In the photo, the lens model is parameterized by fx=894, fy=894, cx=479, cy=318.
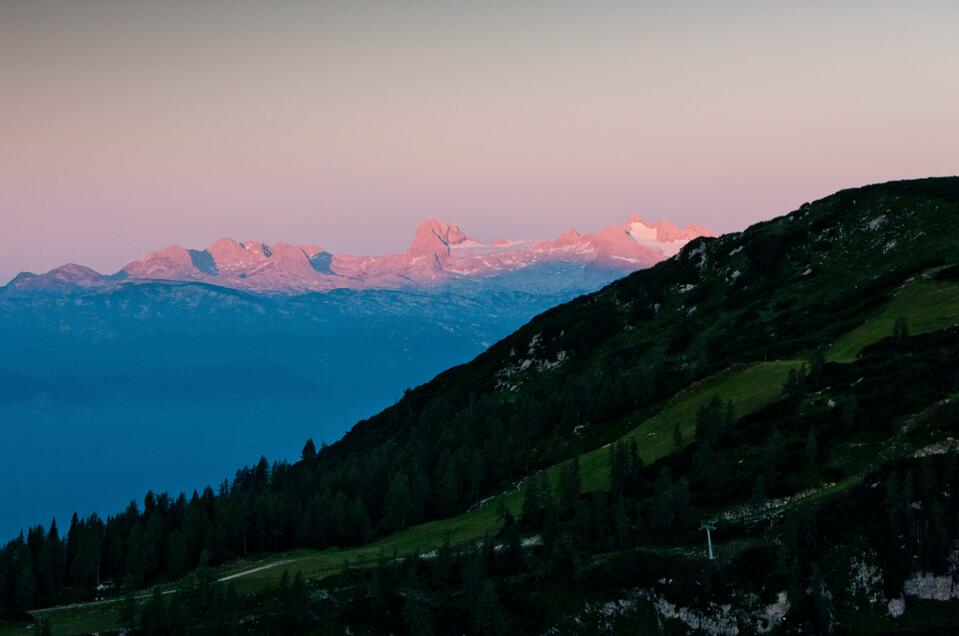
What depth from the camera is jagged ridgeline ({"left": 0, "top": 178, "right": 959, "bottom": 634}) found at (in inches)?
2970

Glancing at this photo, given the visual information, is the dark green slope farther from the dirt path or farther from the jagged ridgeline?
the dirt path

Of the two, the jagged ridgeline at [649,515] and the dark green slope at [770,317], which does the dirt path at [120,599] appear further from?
the dark green slope at [770,317]

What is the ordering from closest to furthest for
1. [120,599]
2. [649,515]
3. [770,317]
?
[649,515] → [120,599] → [770,317]

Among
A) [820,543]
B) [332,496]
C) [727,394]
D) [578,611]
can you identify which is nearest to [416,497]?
[332,496]

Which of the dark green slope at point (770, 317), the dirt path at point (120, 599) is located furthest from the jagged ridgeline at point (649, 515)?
the dirt path at point (120, 599)

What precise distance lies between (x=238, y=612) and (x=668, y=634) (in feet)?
133

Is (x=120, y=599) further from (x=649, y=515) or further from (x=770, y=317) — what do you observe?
(x=770, y=317)

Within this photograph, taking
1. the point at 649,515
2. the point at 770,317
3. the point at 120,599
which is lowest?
the point at 120,599

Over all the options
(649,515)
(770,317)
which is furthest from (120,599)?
(770,317)

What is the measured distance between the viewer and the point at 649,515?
300 ft

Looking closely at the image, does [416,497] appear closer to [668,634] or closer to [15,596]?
[15,596]

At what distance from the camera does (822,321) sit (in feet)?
496

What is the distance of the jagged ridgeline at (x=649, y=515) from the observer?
75.4m

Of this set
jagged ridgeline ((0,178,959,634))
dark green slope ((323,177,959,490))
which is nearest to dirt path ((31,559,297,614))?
jagged ridgeline ((0,178,959,634))
